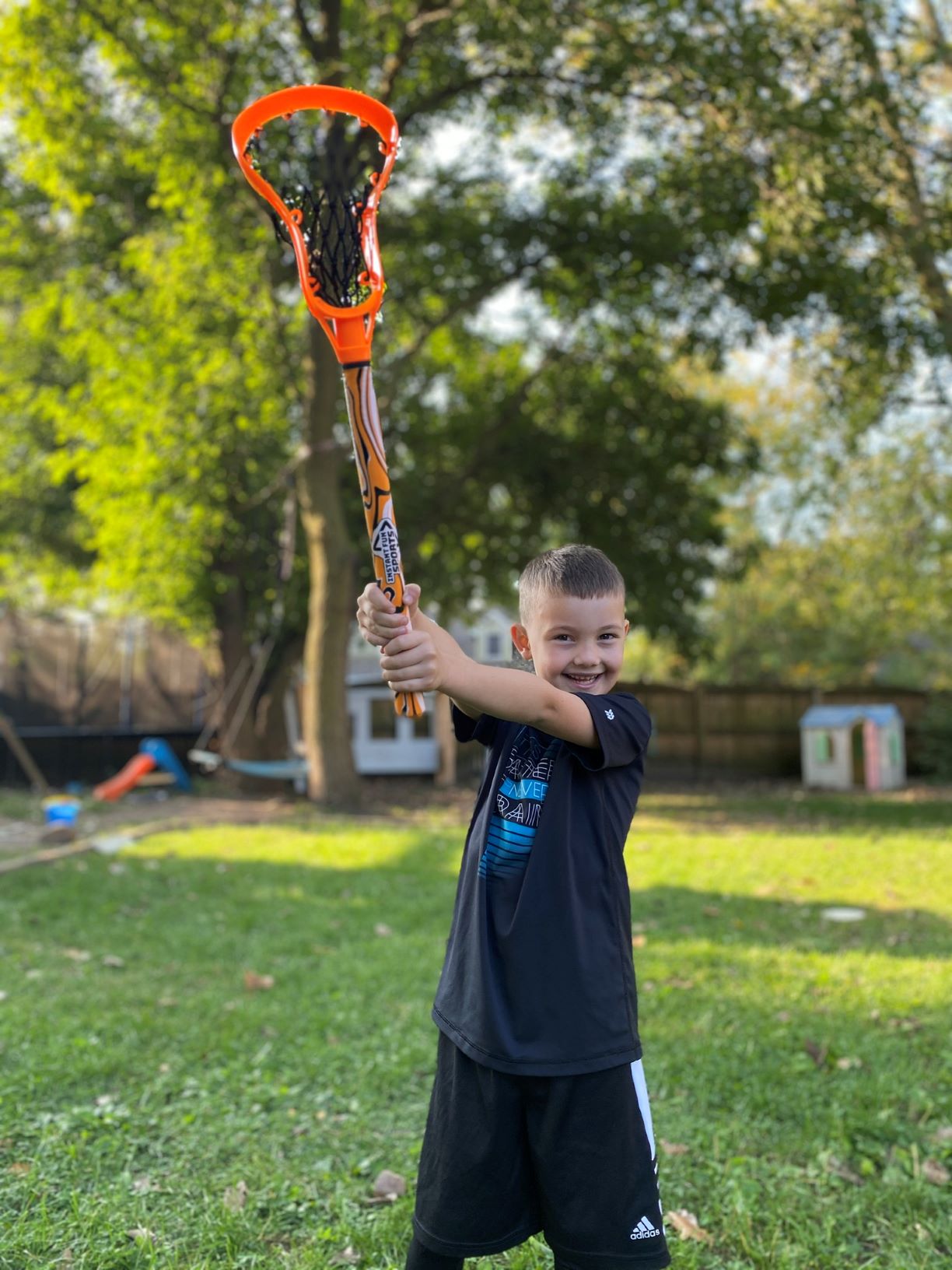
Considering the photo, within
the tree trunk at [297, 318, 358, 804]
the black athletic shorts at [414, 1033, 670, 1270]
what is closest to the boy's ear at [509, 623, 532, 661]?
the black athletic shorts at [414, 1033, 670, 1270]

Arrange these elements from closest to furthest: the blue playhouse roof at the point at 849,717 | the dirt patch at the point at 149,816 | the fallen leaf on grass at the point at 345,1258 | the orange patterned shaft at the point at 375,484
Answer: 1. the orange patterned shaft at the point at 375,484
2. the fallen leaf on grass at the point at 345,1258
3. the dirt patch at the point at 149,816
4. the blue playhouse roof at the point at 849,717

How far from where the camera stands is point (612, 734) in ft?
6.95

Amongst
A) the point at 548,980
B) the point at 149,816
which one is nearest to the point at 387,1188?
the point at 548,980

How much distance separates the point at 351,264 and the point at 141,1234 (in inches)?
96.3

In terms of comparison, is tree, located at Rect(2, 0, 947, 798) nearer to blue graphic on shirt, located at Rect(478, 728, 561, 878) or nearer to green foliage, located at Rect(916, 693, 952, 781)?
green foliage, located at Rect(916, 693, 952, 781)

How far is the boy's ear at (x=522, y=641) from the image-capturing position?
7.79ft

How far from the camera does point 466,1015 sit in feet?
6.92

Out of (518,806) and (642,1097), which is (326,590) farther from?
(642,1097)

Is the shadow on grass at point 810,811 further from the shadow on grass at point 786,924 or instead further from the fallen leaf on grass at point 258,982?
the fallen leaf on grass at point 258,982

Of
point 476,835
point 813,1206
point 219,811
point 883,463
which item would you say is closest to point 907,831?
point 883,463

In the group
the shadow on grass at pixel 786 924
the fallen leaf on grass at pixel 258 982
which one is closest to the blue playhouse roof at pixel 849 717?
the shadow on grass at pixel 786 924

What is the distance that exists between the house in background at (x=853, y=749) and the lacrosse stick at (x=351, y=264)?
15496 mm

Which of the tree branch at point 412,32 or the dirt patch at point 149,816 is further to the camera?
the tree branch at point 412,32

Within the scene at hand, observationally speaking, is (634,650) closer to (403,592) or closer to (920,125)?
(920,125)
